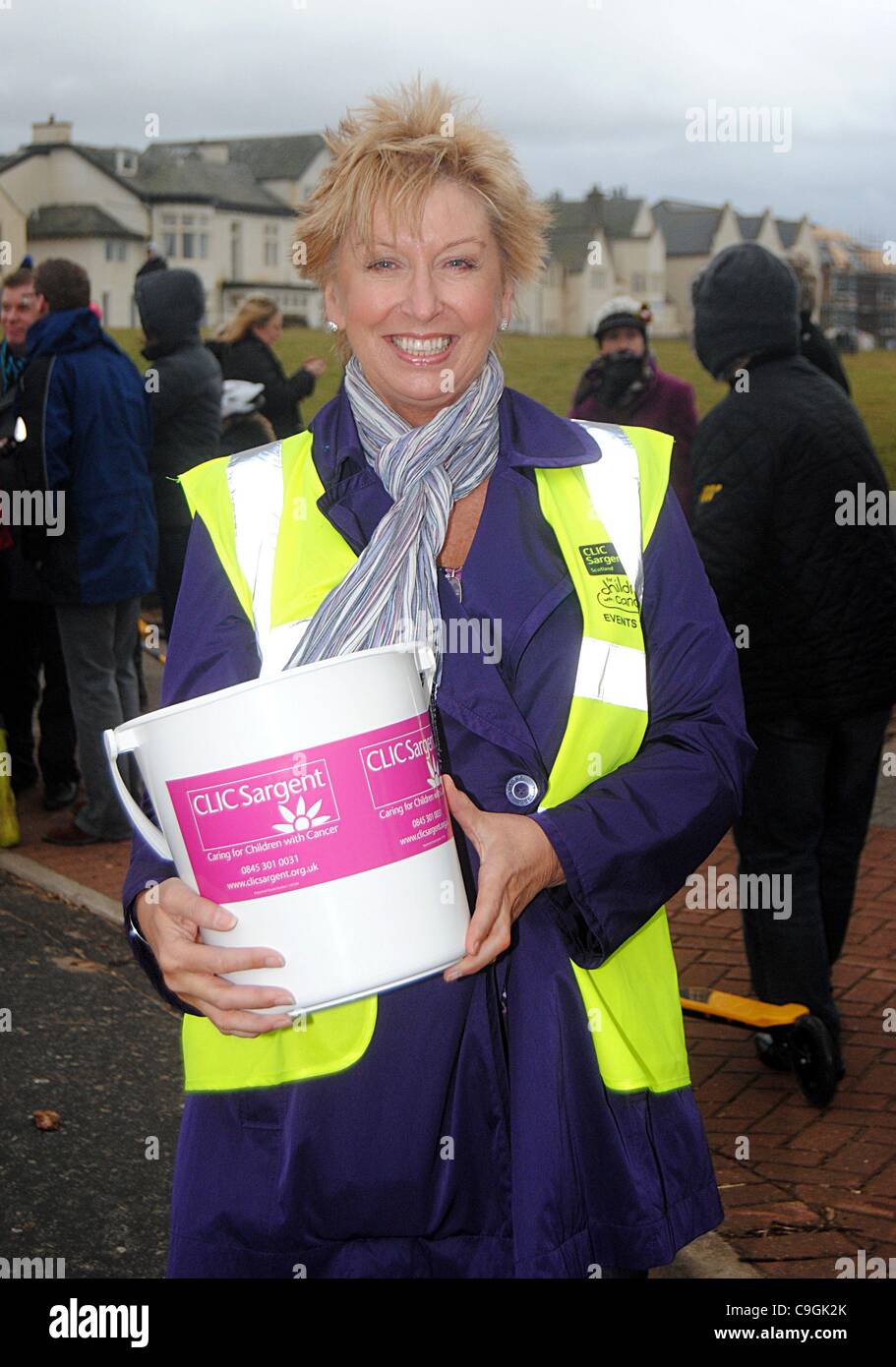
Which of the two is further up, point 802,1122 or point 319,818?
point 319,818

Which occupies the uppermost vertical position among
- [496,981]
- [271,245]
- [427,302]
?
[271,245]

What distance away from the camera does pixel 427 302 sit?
7.23ft

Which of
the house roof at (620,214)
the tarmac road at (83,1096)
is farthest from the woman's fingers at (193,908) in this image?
the house roof at (620,214)

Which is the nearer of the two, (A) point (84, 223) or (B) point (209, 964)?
(B) point (209, 964)

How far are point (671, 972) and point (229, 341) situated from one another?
821 cm

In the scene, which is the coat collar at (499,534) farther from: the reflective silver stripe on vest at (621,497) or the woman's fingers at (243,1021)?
the woman's fingers at (243,1021)

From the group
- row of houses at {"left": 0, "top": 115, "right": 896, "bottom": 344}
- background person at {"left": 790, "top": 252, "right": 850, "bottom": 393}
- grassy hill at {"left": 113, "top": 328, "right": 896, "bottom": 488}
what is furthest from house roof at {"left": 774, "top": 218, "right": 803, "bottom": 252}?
background person at {"left": 790, "top": 252, "right": 850, "bottom": 393}

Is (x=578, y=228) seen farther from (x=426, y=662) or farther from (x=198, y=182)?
(x=426, y=662)

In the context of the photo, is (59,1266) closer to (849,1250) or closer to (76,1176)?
(76,1176)

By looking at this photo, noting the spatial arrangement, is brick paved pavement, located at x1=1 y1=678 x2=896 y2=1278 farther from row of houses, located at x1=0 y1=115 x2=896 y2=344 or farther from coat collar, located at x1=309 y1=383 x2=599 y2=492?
row of houses, located at x1=0 y1=115 x2=896 y2=344

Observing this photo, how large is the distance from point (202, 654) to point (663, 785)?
611 mm

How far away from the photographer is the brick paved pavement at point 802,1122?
3.96 m

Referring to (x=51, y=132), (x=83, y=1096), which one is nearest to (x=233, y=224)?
(x=51, y=132)

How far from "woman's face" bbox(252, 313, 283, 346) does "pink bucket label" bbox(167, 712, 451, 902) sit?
8333 mm
